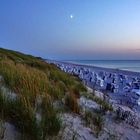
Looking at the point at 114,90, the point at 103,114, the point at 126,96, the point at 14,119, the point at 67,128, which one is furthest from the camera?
the point at 114,90

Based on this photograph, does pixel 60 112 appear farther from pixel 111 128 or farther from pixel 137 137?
pixel 137 137

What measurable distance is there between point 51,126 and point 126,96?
28.4 feet

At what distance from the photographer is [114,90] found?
14477 mm

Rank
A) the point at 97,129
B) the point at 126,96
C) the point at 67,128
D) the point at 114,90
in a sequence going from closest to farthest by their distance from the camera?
1. the point at 67,128
2. the point at 97,129
3. the point at 126,96
4. the point at 114,90

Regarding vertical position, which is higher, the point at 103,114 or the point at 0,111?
the point at 0,111

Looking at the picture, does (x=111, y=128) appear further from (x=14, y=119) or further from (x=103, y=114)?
(x=14, y=119)

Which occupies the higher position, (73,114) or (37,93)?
(37,93)

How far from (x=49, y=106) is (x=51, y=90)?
59.6 inches

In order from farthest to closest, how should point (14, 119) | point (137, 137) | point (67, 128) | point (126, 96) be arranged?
point (126, 96) < point (137, 137) < point (67, 128) < point (14, 119)

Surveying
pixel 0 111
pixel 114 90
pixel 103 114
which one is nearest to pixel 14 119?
pixel 0 111

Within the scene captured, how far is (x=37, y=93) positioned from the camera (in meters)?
6.24

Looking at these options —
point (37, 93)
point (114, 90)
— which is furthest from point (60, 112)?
point (114, 90)

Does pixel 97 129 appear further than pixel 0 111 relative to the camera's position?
Yes

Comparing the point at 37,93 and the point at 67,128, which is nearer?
the point at 67,128
